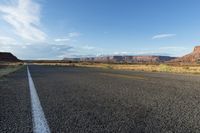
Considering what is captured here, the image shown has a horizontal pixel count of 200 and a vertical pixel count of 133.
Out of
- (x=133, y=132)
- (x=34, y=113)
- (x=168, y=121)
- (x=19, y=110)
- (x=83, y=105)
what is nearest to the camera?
(x=133, y=132)

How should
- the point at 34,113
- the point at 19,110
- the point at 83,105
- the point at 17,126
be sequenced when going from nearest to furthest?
the point at 17,126 < the point at 34,113 < the point at 19,110 < the point at 83,105

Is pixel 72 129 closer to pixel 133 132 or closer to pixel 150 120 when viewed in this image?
pixel 133 132

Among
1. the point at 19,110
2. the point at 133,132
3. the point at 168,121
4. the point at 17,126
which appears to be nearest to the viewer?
the point at 133,132

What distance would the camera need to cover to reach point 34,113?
451 centimetres

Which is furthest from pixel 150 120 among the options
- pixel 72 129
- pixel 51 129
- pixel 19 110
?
pixel 19 110

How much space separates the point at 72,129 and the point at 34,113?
4.77ft

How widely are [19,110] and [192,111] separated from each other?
3.71m

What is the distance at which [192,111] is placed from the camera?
4781 mm

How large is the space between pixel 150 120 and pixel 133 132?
0.83 meters

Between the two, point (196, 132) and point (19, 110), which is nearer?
point (196, 132)

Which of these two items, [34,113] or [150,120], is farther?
[34,113]

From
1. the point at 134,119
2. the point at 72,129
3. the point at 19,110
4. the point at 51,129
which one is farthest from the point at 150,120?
→ the point at 19,110

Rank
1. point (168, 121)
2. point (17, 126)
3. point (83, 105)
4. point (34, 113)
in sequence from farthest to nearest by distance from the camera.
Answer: point (83, 105), point (34, 113), point (168, 121), point (17, 126)

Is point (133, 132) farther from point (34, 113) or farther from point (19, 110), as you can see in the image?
point (19, 110)
